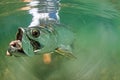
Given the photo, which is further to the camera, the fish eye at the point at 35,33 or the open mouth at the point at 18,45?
the fish eye at the point at 35,33

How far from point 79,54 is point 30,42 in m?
11.3

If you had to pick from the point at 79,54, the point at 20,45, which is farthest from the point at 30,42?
the point at 79,54

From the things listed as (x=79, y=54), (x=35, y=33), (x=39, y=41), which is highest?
(x=35, y=33)

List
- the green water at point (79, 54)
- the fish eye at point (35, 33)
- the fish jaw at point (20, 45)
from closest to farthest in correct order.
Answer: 1. the fish jaw at point (20, 45)
2. the fish eye at point (35, 33)
3. the green water at point (79, 54)

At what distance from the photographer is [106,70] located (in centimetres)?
A: 1970

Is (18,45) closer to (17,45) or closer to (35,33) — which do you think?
(17,45)

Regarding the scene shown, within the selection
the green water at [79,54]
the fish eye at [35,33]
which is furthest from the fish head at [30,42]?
the green water at [79,54]

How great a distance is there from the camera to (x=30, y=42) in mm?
7289

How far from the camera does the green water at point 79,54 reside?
14.7 meters

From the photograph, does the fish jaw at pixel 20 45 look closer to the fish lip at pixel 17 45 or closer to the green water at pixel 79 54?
the fish lip at pixel 17 45

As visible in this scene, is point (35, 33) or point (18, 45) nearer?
point (18, 45)

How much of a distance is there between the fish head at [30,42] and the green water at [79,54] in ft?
17.2

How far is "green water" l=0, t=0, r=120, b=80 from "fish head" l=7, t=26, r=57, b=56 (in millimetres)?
5242

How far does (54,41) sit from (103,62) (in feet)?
38.9
